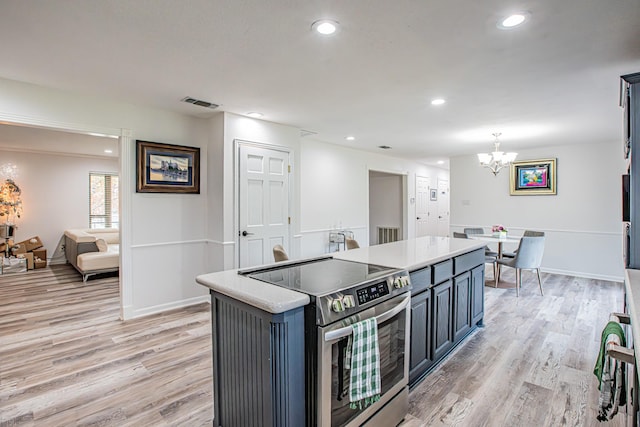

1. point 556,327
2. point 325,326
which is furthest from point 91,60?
point 556,327

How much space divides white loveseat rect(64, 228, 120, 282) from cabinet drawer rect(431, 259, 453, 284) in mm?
5211

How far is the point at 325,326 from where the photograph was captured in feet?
4.85

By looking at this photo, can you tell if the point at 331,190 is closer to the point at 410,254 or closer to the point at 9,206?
the point at 410,254

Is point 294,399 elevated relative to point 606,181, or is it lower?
lower

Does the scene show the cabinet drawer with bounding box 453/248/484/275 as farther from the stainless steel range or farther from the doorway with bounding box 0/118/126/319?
the doorway with bounding box 0/118/126/319

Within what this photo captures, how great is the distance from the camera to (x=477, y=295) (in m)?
3.32

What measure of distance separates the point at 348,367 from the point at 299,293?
430 mm

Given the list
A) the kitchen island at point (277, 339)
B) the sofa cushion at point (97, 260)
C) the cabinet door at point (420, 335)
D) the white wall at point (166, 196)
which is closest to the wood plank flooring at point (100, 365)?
the white wall at point (166, 196)

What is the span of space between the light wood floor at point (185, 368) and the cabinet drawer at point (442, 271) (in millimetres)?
741

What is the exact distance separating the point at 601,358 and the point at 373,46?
83.8 inches

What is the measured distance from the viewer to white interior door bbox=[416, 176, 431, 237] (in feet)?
28.0

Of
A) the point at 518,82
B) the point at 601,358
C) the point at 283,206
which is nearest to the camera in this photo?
the point at 601,358

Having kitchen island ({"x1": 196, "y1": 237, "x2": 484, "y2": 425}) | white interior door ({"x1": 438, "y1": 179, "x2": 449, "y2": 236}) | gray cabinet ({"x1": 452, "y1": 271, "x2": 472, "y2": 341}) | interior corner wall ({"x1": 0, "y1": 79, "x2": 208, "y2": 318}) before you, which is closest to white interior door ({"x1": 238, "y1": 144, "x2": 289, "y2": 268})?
interior corner wall ({"x1": 0, "y1": 79, "x2": 208, "y2": 318})

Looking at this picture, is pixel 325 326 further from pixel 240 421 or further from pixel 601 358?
pixel 601 358
